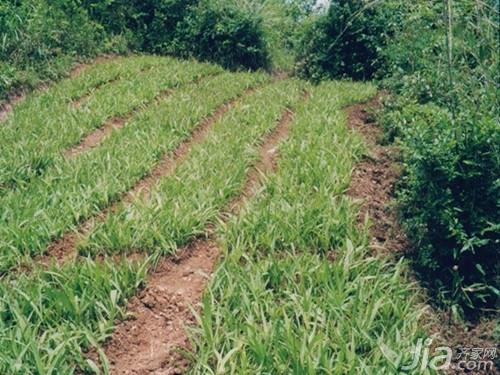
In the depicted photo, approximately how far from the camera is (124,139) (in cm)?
577

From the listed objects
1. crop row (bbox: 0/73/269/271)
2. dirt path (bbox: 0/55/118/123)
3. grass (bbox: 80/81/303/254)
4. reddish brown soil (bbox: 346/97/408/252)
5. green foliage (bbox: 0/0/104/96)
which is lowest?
dirt path (bbox: 0/55/118/123)

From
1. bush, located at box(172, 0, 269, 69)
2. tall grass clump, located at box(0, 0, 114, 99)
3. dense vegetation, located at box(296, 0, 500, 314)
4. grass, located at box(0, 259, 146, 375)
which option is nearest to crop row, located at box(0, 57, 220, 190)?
tall grass clump, located at box(0, 0, 114, 99)

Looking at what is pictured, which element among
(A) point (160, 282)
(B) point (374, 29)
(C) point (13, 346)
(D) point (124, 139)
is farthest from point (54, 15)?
(C) point (13, 346)

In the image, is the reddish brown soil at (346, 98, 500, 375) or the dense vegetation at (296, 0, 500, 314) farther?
the dense vegetation at (296, 0, 500, 314)

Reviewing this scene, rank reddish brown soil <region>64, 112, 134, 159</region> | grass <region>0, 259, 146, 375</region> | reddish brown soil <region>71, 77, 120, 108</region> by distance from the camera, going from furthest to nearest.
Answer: reddish brown soil <region>71, 77, 120, 108</region>
reddish brown soil <region>64, 112, 134, 159</region>
grass <region>0, 259, 146, 375</region>

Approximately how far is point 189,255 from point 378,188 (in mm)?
1933

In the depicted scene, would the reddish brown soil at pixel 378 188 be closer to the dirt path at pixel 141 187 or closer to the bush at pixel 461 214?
the bush at pixel 461 214

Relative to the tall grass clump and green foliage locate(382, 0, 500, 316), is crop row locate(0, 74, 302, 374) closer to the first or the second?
green foliage locate(382, 0, 500, 316)

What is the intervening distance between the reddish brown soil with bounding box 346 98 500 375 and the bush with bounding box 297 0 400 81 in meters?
3.72

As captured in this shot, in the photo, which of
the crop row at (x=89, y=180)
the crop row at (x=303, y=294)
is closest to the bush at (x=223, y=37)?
the crop row at (x=89, y=180)

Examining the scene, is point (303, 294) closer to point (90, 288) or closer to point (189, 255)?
point (189, 255)

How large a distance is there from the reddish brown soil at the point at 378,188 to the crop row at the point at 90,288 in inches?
41.9

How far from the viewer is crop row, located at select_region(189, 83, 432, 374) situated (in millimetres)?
2533

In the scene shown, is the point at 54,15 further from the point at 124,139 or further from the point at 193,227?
the point at 193,227
